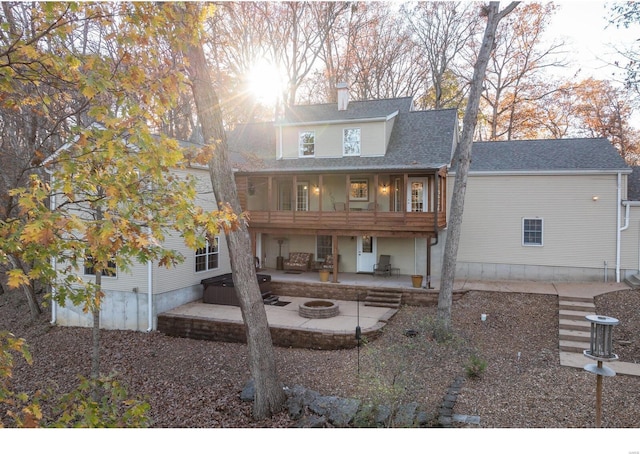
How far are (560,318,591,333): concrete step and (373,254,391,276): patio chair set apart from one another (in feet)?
Result: 21.7

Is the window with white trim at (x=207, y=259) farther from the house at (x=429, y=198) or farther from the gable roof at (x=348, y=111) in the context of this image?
the gable roof at (x=348, y=111)

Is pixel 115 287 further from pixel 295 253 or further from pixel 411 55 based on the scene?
pixel 411 55

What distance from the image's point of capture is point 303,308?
39.6 feet

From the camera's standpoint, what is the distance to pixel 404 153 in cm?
1631

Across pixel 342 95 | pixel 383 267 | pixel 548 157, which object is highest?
pixel 342 95

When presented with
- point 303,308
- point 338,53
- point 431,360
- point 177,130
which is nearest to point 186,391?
point 303,308

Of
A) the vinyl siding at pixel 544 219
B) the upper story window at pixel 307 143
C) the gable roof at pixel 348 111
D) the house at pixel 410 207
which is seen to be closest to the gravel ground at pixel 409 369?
the house at pixel 410 207

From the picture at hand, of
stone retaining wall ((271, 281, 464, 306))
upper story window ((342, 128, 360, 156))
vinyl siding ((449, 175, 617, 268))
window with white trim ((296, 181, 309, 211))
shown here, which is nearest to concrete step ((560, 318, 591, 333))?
stone retaining wall ((271, 281, 464, 306))

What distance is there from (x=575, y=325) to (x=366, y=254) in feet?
26.8

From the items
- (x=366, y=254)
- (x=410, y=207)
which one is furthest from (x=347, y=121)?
(x=366, y=254)

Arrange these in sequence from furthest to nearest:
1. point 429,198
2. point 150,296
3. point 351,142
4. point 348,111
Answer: point 348,111
point 351,142
point 429,198
point 150,296

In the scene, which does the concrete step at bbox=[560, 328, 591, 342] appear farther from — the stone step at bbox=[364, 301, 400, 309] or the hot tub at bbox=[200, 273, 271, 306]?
the hot tub at bbox=[200, 273, 271, 306]

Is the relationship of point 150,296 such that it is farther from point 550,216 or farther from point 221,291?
point 550,216

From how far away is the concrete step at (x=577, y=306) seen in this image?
11336 millimetres
